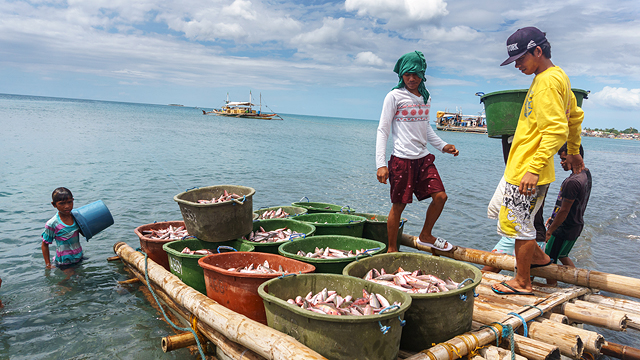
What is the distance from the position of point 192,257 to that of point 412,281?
2.71 metres

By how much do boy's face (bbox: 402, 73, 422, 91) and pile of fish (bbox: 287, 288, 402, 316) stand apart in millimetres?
2887

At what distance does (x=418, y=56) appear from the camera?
15.8 ft

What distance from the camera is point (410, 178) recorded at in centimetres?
499

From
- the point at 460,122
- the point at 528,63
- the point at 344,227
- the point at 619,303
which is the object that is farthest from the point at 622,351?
the point at 460,122

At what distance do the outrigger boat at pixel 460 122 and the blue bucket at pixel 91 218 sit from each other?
11014 centimetres

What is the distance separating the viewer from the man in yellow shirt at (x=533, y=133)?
3713 millimetres

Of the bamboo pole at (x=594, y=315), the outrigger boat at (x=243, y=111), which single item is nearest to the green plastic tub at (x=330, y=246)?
the bamboo pole at (x=594, y=315)

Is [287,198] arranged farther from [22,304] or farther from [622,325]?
[622,325]

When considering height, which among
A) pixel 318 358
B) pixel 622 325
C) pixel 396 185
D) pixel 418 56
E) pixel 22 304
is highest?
pixel 418 56

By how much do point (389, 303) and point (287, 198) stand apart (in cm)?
1245

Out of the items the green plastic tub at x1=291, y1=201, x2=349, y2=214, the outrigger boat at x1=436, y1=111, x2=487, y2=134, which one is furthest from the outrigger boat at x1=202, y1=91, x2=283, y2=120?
the green plastic tub at x1=291, y1=201, x2=349, y2=214

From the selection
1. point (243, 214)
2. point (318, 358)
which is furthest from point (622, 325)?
point (243, 214)

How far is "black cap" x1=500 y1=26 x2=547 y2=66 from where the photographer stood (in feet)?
12.8

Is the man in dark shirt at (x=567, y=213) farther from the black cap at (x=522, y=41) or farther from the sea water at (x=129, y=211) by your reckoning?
the black cap at (x=522, y=41)
